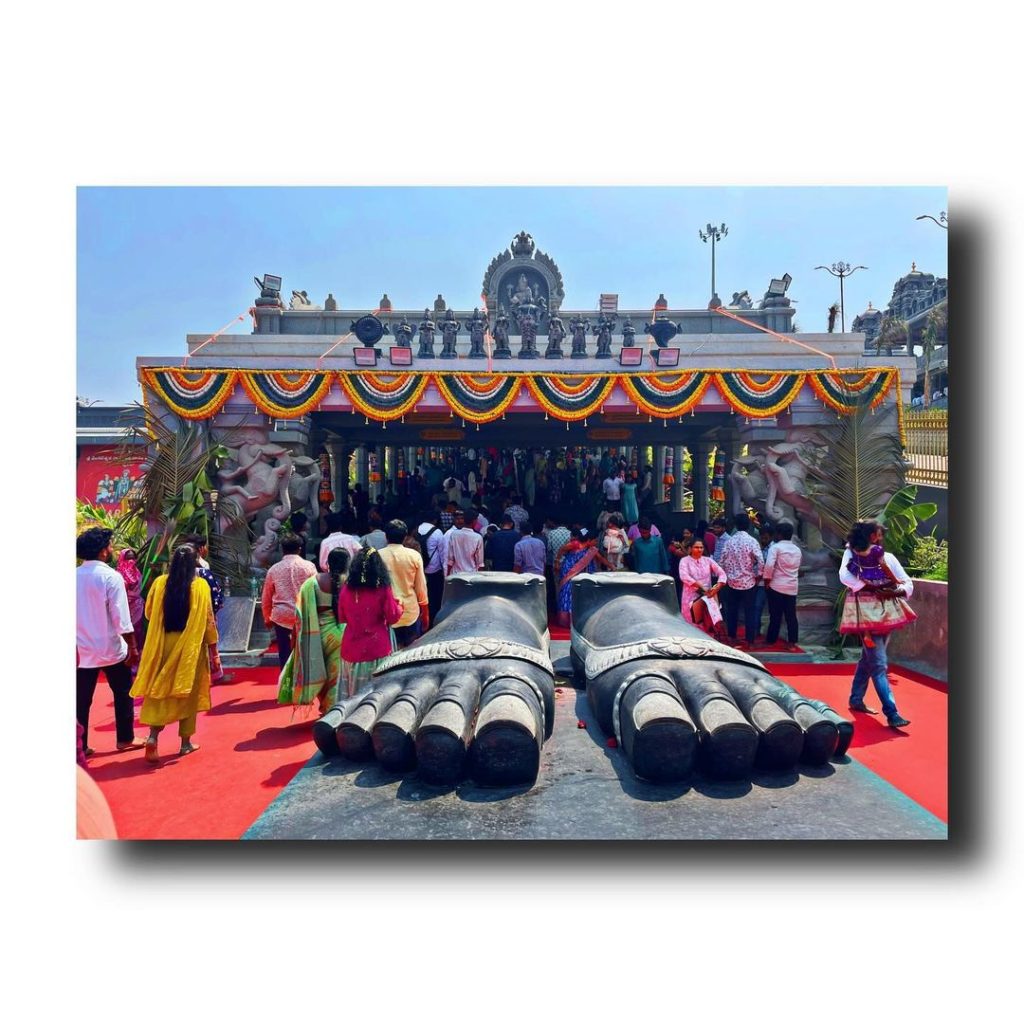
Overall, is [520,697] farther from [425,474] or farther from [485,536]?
[425,474]

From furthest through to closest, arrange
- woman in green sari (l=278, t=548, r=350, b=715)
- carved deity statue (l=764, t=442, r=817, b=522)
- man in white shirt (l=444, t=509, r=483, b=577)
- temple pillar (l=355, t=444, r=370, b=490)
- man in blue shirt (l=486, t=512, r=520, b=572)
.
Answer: temple pillar (l=355, t=444, r=370, b=490)
carved deity statue (l=764, t=442, r=817, b=522)
man in blue shirt (l=486, t=512, r=520, b=572)
man in white shirt (l=444, t=509, r=483, b=577)
woman in green sari (l=278, t=548, r=350, b=715)

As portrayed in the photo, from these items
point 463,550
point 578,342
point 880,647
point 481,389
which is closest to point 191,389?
point 481,389

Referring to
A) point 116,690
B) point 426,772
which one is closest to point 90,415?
point 116,690

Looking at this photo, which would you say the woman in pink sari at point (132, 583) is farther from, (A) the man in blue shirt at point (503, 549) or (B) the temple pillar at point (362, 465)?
(B) the temple pillar at point (362, 465)

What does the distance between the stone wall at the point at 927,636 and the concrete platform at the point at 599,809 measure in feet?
12.8

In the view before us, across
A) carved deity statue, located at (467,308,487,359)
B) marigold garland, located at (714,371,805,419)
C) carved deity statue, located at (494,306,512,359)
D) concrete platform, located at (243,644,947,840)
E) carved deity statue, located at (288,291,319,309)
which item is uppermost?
carved deity statue, located at (288,291,319,309)

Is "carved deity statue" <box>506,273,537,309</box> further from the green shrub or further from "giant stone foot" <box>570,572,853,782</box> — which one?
"giant stone foot" <box>570,572,853,782</box>

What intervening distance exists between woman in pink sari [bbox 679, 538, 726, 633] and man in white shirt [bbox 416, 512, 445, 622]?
2600mm

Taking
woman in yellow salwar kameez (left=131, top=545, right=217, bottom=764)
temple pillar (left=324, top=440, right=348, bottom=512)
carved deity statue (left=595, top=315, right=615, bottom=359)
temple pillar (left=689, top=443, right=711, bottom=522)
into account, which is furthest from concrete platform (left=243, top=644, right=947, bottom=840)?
temple pillar (left=689, top=443, right=711, bottom=522)

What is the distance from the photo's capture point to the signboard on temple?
26.2 ft

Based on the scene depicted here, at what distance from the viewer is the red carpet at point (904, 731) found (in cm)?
412

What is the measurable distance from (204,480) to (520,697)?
608cm

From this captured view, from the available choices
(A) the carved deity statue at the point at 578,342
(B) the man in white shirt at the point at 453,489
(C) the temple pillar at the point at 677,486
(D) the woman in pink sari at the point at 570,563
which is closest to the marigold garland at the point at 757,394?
(A) the carved deity statue at the point at 578,342
